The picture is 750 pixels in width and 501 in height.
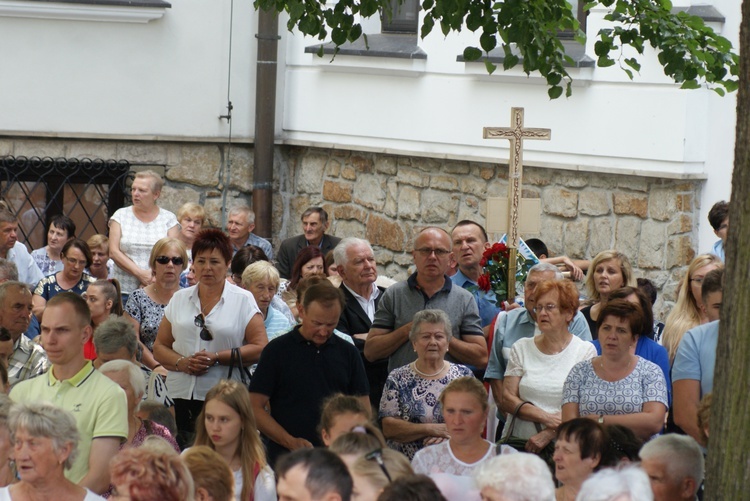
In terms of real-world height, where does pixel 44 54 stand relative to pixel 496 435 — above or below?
above

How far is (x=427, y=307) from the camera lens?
7.99 meters

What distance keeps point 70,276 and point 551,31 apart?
388 cm

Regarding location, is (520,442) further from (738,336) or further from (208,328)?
(738,336)

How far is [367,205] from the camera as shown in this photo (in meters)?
12.8

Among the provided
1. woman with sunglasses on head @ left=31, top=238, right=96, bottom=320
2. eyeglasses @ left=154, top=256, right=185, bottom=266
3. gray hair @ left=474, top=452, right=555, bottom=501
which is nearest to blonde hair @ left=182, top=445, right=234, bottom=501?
gray hair @ left=474, top=452, right=555, bottom=501

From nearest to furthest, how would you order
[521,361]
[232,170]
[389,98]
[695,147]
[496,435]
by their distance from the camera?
[521,361] < [496,435] < [695,147] < [389,98] < [232,170]

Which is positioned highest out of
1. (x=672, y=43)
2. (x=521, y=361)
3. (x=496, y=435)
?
(x=672, y=43)

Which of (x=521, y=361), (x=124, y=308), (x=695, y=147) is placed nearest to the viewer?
(x=521, y=361)

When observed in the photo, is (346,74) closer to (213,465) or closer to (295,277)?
(295,277)

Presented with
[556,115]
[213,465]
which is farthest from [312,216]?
[213,465]

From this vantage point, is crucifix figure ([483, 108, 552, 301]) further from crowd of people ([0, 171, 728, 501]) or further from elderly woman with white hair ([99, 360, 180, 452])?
elderly woman with white hair ([99, 360, 180, 452])

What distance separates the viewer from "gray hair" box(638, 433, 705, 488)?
18.4ft

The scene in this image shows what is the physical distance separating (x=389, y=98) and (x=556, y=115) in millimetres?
1915

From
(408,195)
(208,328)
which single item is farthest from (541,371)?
(408,195)
